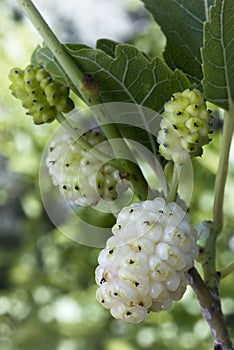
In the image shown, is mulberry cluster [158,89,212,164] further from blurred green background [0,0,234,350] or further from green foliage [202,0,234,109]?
blurred green background [0,0,234,350]

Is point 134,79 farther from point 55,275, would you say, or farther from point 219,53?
point 55,275

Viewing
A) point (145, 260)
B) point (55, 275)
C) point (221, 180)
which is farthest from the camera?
point (55, 275)

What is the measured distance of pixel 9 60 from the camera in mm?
1382

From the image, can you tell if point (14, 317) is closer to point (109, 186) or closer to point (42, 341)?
point (42, 341)

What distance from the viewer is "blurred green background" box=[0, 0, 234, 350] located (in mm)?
1089

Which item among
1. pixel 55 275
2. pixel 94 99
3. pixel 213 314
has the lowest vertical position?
pixel 55 275

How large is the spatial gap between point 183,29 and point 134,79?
9 centimetres

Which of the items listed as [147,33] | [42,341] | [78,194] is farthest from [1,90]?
[78,194]

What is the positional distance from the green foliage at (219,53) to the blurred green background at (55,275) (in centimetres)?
54

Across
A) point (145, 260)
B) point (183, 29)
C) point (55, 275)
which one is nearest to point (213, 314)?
point (145, 260)

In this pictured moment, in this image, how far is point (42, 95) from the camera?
0.38 meters

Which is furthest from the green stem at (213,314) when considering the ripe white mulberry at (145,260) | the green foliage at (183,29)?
the green foliage at (183,29)

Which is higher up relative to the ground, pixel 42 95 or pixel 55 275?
pixel 42 95

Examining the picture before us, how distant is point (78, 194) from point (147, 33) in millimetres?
1175
